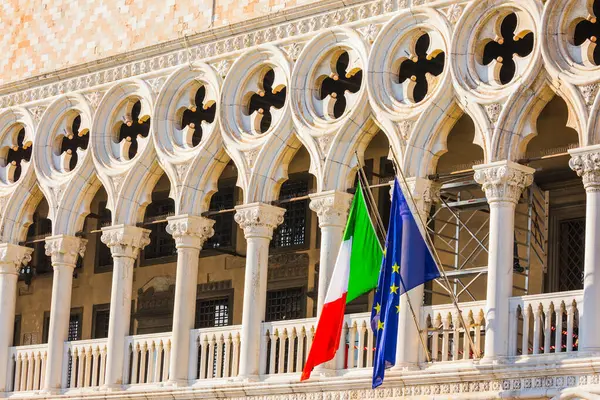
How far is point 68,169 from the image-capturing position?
83.0 feet

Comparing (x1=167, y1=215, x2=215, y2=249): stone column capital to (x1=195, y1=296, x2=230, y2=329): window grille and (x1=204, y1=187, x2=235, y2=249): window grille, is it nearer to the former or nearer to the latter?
(x1=195, y1=296, x2=230, y2=329): window grille

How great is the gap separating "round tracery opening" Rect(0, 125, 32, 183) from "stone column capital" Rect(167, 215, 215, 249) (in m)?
3.66

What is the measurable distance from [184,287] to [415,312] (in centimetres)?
392

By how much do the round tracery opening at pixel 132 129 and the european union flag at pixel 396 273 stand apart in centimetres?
547

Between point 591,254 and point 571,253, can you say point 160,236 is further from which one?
point 591,254

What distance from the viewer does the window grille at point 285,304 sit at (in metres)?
25.8

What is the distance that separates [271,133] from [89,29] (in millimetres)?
4584

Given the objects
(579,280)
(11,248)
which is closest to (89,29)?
(11,248)

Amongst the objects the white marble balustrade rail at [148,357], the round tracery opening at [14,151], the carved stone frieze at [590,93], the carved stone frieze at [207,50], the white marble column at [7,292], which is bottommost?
the white marble balustrade rail at [148,357]

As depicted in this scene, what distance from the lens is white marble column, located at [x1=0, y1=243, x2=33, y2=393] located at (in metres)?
25.4

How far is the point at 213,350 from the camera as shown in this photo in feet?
74.0

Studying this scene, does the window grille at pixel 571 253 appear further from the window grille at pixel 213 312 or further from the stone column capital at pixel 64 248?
the stone column capital at pixel 64 248

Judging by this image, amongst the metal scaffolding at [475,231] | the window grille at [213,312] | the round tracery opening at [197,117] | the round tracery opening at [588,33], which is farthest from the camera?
the window grille at [213,312]

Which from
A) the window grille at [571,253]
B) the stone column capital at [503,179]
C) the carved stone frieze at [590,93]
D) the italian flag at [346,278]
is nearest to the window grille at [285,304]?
the window grille at [571,253]
